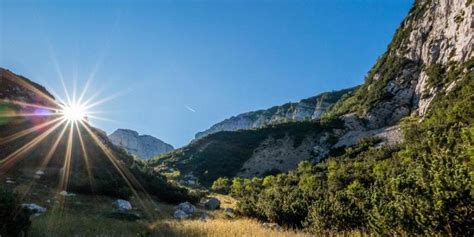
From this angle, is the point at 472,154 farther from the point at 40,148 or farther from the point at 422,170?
the point at 40,148

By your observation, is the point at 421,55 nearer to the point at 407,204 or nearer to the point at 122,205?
the point at 122,205

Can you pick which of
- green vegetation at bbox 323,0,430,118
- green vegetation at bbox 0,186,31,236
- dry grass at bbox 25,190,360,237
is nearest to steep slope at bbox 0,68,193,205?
dry grass at bbox 25,190,360,237

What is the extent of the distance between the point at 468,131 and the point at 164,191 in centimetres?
2295

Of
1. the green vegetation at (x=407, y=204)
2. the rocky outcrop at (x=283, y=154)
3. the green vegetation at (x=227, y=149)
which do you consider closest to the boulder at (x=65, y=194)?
the green vegetation at (x=407, y=204)

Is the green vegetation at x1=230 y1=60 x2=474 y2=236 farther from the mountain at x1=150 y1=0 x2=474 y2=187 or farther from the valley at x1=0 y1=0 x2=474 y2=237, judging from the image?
the mountain at x1=150 y1=0 x2=474 y2=187

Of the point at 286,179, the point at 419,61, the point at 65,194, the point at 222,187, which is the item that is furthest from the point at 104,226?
the point at 419,61

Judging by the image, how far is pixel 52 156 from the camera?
2412cm

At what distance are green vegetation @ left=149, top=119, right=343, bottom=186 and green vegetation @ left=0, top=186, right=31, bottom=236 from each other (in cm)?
7199

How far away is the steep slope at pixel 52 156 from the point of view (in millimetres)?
21312

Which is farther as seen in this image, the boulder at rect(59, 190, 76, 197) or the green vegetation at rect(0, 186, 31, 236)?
the boulder at rect(59, 190, 76, 197)

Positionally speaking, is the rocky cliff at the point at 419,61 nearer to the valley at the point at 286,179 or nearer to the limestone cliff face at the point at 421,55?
the limestone cliff face at the point at 421,55

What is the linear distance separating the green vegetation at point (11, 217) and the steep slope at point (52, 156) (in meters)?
9.72

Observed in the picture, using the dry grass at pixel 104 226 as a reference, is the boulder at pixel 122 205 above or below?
above

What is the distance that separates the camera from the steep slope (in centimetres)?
2131
